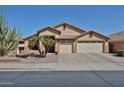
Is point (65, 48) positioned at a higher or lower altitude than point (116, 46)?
lower

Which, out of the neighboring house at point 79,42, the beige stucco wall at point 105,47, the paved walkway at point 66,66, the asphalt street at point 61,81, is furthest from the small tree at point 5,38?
the beige stucco wall at point 105,47

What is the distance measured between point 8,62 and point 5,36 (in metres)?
3.44

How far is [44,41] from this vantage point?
3628 cm

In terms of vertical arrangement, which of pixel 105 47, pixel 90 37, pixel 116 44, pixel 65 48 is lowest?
pixel 65 48

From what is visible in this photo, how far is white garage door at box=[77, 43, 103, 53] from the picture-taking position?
45562mm

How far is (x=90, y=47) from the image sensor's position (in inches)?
1804

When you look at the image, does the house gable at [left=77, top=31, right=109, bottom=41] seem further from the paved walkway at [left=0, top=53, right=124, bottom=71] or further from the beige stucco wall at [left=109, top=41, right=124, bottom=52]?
the paved walkway at [left=0, top=53, right=124, bottom=71]

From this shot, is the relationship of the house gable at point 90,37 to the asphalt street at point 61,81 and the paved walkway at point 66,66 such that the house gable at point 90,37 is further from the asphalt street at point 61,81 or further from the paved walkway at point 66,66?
the asphalt street at point 61,81

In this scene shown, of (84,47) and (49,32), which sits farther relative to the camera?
(49,32)

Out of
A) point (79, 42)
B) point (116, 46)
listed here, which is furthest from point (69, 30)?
point (116, 46)

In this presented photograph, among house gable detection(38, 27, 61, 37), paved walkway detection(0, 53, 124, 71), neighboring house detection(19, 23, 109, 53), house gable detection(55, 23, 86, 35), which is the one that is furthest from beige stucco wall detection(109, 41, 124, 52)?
paved walkway detection(0, 53, 124, 71)

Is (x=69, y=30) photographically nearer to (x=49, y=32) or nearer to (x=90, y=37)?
(x=49, y=32)

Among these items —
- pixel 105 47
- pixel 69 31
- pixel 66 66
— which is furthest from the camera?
pixel 69 31

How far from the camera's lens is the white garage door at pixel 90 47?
149ft
